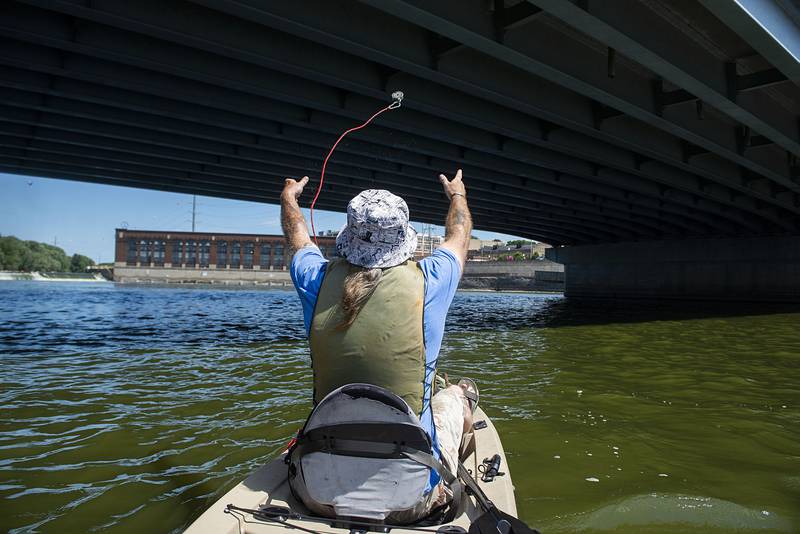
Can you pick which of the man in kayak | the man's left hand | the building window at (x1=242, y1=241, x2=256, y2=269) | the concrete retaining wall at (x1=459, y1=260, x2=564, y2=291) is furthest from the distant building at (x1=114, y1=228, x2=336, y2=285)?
the man in kayak

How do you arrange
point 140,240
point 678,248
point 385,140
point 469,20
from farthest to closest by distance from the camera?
1. point 140,240
2. point 678,248
3. point 385,140
4. point 469,20

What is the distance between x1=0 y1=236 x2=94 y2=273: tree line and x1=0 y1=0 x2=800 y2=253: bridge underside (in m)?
127

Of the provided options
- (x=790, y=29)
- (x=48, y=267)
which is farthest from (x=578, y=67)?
(x=48, y=267)

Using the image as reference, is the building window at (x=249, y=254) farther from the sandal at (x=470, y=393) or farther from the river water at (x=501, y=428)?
the sandal at (x=470, y=393)

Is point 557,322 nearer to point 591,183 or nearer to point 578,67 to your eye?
point 591,183

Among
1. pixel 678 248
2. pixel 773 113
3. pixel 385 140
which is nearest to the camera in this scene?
pixel 773 113

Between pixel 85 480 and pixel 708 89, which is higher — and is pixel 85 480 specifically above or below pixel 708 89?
below

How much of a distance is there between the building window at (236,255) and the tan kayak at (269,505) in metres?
A: 116

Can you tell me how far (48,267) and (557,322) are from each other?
14821cm

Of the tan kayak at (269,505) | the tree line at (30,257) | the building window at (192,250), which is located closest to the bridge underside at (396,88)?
the tan kayak at (269,505)

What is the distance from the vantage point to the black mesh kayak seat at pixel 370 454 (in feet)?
7.74

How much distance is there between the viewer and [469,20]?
28.9 feet

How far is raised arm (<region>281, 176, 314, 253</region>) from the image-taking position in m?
3.09

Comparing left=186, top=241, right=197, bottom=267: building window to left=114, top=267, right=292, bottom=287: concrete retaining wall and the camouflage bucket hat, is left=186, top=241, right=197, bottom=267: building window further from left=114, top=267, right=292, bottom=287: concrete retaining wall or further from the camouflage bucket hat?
the camouflage bucket hat
